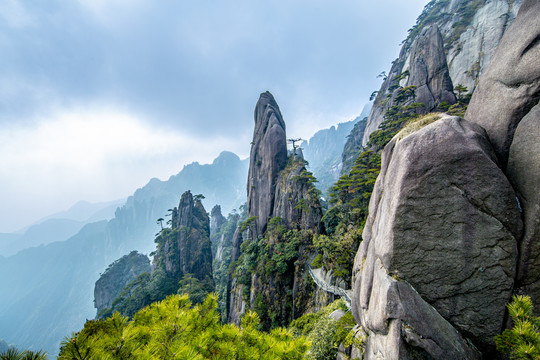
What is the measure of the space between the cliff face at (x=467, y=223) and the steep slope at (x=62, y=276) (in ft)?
405

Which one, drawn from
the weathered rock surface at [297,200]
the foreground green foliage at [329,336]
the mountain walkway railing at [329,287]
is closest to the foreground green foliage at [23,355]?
the foreground green foliage at [329,336]

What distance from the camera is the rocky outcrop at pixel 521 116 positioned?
4887mm

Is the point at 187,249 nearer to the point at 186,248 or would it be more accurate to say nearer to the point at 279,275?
the point at 186,248

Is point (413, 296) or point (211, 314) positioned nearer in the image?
point (211, 314)

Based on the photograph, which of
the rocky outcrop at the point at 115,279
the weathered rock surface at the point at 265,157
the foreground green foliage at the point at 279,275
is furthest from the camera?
the rocky outcrop at the point at 115,279

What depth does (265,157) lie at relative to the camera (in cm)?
3256


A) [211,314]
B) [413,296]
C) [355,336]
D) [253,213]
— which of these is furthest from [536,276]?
[253,213]

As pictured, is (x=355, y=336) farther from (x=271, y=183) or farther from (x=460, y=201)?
(x=271, y=183)

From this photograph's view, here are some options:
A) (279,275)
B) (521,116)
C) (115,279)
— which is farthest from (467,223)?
(115,279)

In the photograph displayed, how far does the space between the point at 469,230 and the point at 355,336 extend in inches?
208

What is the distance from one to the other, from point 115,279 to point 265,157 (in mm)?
49199

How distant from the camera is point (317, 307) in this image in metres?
16.2

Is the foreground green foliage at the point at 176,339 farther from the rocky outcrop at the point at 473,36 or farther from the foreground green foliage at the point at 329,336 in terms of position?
the rocky outcrop at the point at 473,36

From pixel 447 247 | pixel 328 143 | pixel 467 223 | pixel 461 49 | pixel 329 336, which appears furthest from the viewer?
pixel 328 143
